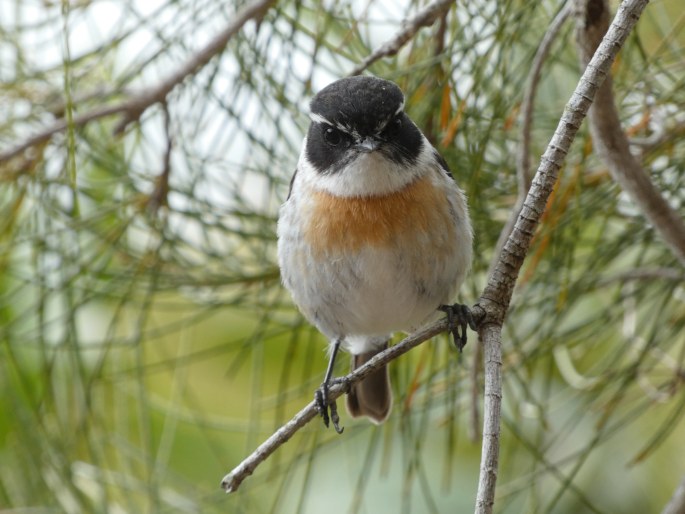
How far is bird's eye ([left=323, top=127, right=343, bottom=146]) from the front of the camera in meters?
2.29

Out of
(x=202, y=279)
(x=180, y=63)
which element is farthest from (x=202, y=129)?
(x=202, y=279)

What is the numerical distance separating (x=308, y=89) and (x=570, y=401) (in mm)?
1030

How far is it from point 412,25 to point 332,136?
1.62 ft

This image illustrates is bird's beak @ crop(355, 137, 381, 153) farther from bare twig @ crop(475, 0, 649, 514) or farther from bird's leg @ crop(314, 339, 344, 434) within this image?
bare twig @ crop(475, 0, 649, 514)

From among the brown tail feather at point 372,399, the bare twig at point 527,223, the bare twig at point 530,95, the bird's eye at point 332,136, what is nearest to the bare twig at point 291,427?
the bare twig at point 527,223

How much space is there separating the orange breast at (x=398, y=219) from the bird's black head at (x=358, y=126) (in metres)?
0.08

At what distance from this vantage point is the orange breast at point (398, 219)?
230 cm

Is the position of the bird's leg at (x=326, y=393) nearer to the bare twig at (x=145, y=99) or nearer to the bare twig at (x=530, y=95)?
the bare twig at (x=530, y=95)

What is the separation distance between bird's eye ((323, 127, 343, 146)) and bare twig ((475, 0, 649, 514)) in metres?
0.95

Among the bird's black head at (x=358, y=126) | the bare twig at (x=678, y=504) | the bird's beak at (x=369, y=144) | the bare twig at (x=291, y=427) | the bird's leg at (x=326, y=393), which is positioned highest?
the bird's black head at (x=358, y=126)

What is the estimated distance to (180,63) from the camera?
2303 millimetres

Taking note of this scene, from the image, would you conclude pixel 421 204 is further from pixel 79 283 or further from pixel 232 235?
pixel 79 283

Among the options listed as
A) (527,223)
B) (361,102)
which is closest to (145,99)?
(361,102)

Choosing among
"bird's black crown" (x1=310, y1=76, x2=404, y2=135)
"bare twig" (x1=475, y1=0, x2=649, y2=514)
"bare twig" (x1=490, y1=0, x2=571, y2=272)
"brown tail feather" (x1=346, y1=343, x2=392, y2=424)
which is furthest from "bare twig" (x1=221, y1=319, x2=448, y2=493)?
"brown tail feather" (x1=346, y1=343, x2=392, y2=424)
